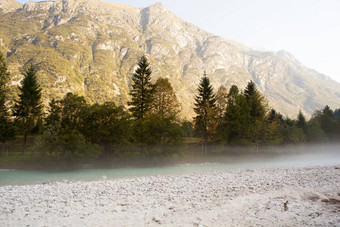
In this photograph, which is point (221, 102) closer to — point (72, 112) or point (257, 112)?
point (257, 112)

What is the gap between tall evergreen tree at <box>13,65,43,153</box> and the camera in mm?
38156

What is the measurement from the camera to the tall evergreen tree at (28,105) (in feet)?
125

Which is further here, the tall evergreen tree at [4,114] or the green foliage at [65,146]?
the tall evergreen tree at [4,114]

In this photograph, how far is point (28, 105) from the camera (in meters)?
38.8

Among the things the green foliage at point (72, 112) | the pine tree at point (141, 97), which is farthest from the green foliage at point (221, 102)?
the green foliage at point (72, 112)

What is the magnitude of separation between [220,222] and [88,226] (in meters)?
4.66

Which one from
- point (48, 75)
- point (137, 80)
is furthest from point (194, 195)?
point (48, 75)

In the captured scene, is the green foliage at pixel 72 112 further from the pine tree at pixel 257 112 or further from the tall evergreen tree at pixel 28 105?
the pine tree at pixel 257 112

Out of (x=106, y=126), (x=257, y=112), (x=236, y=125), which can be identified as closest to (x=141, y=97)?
(x=106, y=126)

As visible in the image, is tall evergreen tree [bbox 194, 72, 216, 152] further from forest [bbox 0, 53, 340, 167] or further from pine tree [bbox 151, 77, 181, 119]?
pine tree [bbox 151, 77, 181, 119]

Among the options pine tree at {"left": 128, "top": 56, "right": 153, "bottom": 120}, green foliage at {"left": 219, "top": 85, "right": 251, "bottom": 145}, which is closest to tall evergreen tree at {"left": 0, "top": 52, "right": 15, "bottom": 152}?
pine tree at {"left": 128, "top": 56, "right": 153, "bottom": 120}

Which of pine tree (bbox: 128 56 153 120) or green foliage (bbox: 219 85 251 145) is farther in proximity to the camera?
green foliage (bbox: 219 85 251 145)

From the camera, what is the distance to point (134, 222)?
23.4 feet

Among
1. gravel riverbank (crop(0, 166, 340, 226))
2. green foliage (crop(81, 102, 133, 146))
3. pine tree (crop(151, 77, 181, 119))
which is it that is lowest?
gravel riverbank (crop(0, 166, 340, 226))
